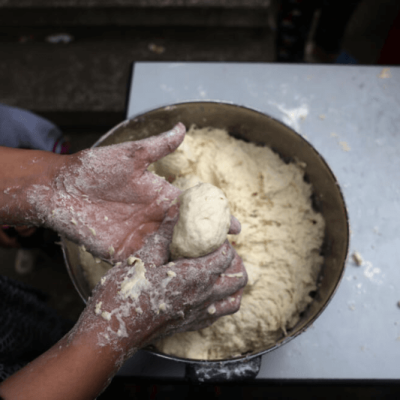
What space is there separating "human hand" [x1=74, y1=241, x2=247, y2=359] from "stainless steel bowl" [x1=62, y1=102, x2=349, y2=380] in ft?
0.61

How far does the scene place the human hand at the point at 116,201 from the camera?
90cm

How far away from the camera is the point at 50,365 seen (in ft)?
2.39

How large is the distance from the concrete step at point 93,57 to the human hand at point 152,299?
1980mm

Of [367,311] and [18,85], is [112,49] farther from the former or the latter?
[367,311]

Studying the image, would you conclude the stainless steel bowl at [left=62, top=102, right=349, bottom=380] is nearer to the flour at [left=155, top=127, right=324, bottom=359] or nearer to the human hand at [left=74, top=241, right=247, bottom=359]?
the flour at [left=155, top=127, right=324, bottom=359]

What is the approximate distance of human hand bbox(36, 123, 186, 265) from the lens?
0.90 metres

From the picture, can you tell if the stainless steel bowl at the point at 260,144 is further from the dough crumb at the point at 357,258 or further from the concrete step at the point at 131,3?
the concrete step at the point at 131,3

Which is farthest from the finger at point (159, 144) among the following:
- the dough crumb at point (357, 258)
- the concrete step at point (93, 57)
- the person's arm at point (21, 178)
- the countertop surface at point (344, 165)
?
the concrete step at point (93, 57)

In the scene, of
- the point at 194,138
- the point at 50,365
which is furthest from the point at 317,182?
the point at 50,365

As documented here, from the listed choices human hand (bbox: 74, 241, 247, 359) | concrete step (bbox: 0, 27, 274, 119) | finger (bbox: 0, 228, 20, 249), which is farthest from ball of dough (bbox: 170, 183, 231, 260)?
concrete step (bbox: 0, 27, 274, 119)

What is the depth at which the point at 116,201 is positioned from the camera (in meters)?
0.98

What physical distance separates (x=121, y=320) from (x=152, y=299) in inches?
3.5

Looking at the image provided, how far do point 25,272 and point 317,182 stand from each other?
2.13 meters

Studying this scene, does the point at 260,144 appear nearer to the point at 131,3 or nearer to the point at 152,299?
the point at 152,299
